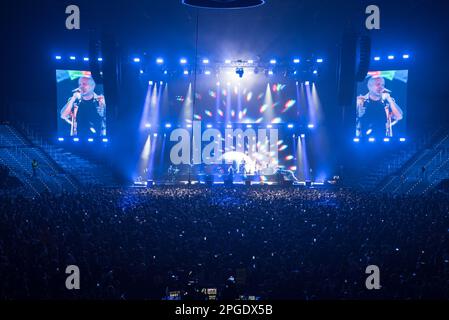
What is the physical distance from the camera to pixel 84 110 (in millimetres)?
28953

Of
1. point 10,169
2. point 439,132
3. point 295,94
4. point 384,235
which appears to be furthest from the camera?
point 295,94

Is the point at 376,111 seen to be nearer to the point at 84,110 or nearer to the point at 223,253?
the point at 84,110

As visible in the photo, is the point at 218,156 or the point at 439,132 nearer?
the point at 439,132

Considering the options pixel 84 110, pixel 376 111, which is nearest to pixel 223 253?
pixel 376 111

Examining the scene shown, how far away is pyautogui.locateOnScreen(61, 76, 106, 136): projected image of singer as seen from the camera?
28.8m

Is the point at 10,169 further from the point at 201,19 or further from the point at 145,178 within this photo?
the point at 201,19

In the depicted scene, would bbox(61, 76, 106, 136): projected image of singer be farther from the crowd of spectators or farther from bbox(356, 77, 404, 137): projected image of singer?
the crowd of spectators

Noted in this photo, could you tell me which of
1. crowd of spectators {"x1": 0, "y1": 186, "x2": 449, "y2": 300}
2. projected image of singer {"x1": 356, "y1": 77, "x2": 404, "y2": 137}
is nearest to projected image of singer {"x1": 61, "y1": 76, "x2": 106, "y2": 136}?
projected image of singer {"x1": 356, "y1": 77, "x2": 404, "y2": 137}

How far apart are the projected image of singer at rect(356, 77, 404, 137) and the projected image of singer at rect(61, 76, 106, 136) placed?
14254 mm

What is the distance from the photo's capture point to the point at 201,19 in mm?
29469

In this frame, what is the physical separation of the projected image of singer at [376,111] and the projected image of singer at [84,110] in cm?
1425

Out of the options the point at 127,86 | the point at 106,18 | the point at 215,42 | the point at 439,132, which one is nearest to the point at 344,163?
the point at 439,132

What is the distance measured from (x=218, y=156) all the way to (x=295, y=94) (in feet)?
20.1

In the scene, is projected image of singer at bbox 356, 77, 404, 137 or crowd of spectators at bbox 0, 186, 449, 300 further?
projected image of singer at bbox 356, 77, 404, 137
